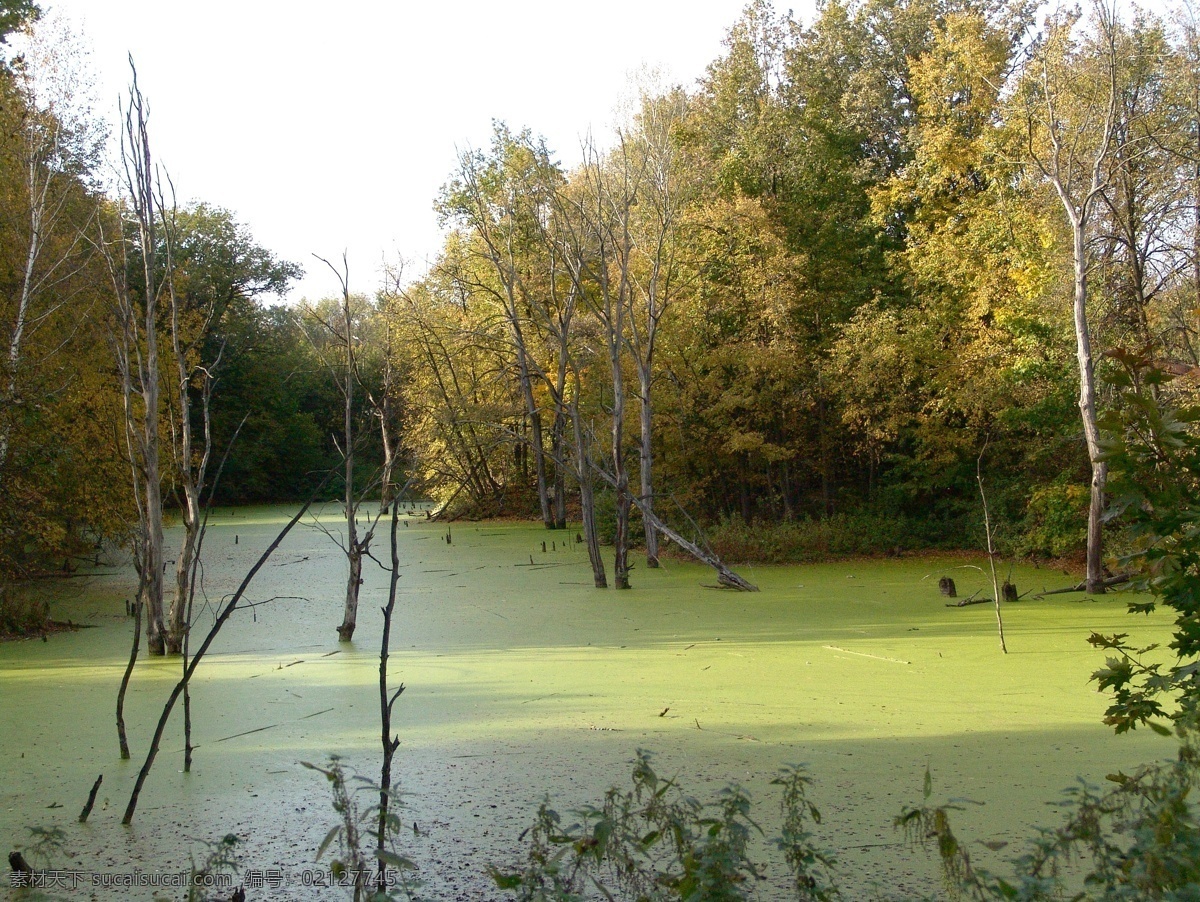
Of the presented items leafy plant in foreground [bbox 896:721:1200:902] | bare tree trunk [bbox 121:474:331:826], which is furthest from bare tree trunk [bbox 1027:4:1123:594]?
bare tree trunk [bbox 121:474:331:826]

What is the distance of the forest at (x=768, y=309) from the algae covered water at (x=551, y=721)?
3.35 feet

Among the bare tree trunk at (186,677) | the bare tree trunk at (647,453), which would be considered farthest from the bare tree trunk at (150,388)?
the bare tree trunk at (647,453)

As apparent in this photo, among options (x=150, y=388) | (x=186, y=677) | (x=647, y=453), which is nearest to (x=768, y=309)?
(x=647, y=453)

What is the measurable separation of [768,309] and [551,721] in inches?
463

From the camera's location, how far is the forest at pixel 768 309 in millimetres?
10797

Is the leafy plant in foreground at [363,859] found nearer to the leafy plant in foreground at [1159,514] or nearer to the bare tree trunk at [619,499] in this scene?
the leafy plant in foreground at [1159,514]

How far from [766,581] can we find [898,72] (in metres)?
11.3

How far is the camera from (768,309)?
16.3 meters

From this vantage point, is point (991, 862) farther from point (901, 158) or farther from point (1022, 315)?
point (901, 158)

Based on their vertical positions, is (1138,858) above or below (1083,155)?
below

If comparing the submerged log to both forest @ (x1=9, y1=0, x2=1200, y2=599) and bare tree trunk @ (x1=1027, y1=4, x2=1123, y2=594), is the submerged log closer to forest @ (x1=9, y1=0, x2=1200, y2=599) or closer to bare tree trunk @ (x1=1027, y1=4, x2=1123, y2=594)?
bare tree trunk @ (x1=1027, y1=4, x2=1123, y2=594)

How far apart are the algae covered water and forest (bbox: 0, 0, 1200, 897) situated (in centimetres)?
102

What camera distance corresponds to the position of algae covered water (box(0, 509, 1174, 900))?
11.7ft

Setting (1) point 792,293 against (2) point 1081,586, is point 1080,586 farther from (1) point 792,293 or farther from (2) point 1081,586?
(1) point 792,293
